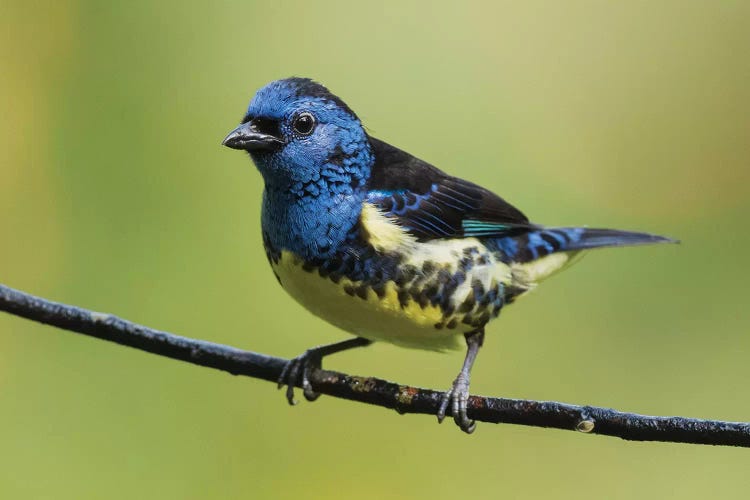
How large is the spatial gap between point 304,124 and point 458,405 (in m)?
1.10

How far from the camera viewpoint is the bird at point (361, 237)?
142 inches

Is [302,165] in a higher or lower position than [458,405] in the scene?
higher

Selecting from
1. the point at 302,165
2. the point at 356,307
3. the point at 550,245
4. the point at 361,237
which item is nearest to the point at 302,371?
the point at 356,307

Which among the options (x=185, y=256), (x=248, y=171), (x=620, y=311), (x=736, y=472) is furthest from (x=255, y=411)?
(x=736, y=472)

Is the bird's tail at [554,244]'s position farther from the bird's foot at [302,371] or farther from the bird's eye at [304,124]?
the bird's eye at [304,124]

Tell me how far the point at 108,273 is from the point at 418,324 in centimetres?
182

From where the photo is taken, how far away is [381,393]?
3.16 metres

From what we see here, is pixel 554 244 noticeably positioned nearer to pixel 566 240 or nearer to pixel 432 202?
pixel 566 240

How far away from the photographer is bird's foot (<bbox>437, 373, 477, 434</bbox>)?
3572mm

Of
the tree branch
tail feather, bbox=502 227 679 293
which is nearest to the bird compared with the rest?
tail feather, bbox=502 227 679 293

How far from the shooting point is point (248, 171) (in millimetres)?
5637

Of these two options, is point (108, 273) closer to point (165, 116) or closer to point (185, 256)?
point (185, 256)

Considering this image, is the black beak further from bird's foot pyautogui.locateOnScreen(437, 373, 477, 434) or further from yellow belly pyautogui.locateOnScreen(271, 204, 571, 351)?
bird's foot pyautogui.locateOnScreen(437, 373, 477, 434)

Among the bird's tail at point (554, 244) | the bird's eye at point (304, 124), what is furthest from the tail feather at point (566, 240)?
the bird's eye at point (304, 124)
